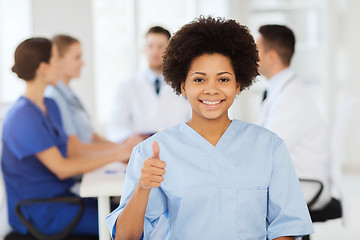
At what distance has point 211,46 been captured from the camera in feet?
4.49

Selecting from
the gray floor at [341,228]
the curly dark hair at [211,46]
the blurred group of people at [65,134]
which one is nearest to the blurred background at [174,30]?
the gray floor at [341,228]

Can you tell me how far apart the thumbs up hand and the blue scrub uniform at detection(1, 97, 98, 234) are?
0.92m

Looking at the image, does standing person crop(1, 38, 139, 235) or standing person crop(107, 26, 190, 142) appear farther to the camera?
standing person crop(107, 26, 190, 142)

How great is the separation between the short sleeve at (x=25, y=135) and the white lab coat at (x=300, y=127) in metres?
1.01

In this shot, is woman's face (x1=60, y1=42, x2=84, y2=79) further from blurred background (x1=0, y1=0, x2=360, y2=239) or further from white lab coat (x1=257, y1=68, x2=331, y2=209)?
blurred background (x1=0, y1=0, x2=360, y2=239)

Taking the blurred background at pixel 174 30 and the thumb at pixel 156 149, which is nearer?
the thumb at pixel 156 149

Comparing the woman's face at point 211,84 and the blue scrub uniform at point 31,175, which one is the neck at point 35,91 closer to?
the blue scrub uniform at point 31,175

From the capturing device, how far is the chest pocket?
1334mm

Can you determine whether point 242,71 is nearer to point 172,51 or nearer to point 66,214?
point 172,51

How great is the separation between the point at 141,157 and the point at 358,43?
4600 millimetres

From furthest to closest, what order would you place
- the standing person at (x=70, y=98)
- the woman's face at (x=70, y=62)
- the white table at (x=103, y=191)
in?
the woman's face at (x=70, y=62) < the standing person at (x=70, y=98) < the white table at (x=103, y=191)

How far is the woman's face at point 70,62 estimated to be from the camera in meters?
3.24

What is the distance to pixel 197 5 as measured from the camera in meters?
5.81

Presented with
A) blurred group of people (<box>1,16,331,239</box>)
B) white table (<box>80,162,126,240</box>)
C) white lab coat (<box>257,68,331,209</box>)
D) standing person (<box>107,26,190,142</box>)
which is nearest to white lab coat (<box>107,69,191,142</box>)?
standing person (<box>107,26,190,142</box>)
